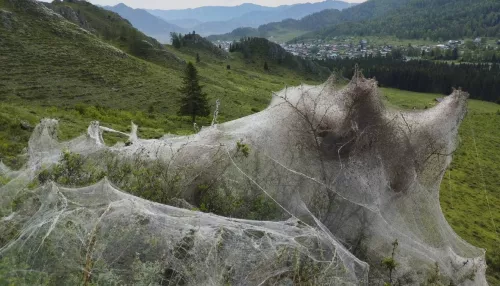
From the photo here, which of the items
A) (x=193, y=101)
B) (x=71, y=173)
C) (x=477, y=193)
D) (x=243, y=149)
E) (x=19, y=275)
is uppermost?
(x=243, y=149)

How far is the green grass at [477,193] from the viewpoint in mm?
22938

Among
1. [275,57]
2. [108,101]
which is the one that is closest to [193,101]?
[108,101]

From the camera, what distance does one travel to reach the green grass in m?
22.9

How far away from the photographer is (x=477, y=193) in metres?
34.1

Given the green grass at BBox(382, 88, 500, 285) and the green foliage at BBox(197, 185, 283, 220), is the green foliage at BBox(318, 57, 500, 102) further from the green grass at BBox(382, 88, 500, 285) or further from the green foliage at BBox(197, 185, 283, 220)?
the green foliage at BBox(197, 185, 283, 220)

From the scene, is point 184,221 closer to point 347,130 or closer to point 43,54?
point 347,130

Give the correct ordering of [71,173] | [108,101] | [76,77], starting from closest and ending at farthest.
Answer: [71,173], [108,101], [76,77]

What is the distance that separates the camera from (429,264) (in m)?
9.05

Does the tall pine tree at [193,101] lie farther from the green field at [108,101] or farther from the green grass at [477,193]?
the green grass at [477,193]

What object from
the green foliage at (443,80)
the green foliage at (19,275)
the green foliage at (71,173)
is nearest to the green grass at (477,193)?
the green foliage at (71,173)

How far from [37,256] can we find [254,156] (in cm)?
566

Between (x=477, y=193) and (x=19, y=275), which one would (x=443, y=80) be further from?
(x=19, y=275)

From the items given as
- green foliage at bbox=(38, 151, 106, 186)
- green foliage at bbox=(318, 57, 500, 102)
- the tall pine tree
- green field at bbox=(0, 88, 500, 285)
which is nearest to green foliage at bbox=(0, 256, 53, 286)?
green foliage at bbox=(38, 151, 106, 186)

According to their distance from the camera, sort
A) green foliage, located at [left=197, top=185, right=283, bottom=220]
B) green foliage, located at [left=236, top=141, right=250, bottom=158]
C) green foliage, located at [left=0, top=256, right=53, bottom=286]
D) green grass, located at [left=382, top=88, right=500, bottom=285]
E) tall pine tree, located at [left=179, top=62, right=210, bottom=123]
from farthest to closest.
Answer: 1. tall pine tree, located at [left=179, top=62, right=210, bottom=123]
2. green grass, located at [left=382, top=88, right=500, bottom=285]
3. green foliage, located at [left=236, top=141, right=250, bottom=158]
4. green foliage, located at [left=197, top=185, right=283, bottom=220]
5. green foliage, located at [left=0, top=256, right=53, bottom=286]
